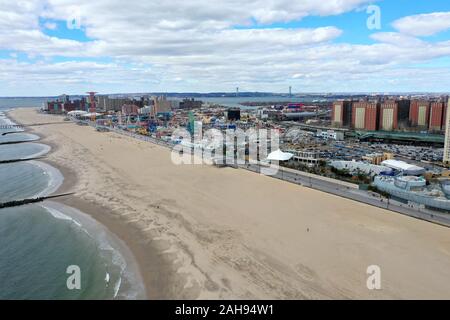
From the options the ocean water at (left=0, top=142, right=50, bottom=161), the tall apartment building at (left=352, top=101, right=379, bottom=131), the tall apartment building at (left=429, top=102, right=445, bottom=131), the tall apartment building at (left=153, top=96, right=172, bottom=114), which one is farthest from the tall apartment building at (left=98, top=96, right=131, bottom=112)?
the tall apartment building at (left=429, top=102, right=445, bottom=131)

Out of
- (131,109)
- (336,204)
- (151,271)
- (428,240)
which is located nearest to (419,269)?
(428,240)

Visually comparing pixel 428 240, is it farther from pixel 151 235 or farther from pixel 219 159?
pixel 219 159

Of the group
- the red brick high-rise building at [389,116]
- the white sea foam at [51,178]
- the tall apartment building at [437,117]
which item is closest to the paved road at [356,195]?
the white sea foam at [51,178]

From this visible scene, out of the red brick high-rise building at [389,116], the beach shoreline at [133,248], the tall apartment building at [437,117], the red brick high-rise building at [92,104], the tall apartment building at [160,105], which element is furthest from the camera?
the red brick high-rise building at [92,104]

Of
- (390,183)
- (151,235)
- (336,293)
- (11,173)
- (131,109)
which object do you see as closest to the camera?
(336,293)

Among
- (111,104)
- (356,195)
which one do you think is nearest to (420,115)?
(356,195)

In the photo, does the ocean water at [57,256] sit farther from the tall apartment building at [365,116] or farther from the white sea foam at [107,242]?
the tall apartment building at [365,116]

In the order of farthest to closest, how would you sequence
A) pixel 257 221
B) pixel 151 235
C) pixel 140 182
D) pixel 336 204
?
pixel 140 182 → pixel 336 204 → pixel 257 221 → pixel 151 235
